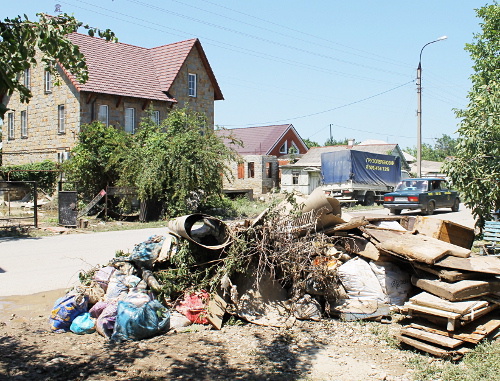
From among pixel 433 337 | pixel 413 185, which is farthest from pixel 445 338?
pixel 413 185

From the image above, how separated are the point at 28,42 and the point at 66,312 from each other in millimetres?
3217

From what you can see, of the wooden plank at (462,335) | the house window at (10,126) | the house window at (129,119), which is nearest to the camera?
the wooden plank at (462,335)

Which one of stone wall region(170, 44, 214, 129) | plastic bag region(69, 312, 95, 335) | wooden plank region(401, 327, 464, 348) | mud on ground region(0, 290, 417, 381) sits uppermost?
stone wall region(170, 44, 214, 129)

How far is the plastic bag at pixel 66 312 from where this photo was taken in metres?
6.35

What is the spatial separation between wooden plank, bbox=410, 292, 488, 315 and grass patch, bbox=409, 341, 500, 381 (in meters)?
0.41

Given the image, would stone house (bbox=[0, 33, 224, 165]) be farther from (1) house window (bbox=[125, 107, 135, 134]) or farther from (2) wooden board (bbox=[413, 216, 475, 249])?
(2) wooden board (bbox=[413, 216, 475, 249])

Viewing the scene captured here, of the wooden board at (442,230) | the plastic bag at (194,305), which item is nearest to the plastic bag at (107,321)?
the plastic bag at (194,305)

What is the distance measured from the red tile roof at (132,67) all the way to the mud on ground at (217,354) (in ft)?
73.3

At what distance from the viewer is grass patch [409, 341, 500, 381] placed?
4.85 metres

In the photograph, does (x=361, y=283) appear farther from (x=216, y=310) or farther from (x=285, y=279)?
(x=216, y=310)

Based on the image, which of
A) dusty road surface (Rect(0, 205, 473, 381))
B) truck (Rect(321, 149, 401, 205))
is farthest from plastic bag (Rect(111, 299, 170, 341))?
truck (Rect(321, 149, 401, 205))

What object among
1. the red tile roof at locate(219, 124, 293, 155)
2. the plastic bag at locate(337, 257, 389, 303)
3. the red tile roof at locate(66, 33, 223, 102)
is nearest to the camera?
the plastic bag at locate(337, 257, 389, 303)

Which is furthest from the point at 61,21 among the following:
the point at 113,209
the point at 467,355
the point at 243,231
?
the point at 113,209

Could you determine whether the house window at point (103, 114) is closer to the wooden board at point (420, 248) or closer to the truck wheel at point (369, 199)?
the truck wheel at point (369, 199)
